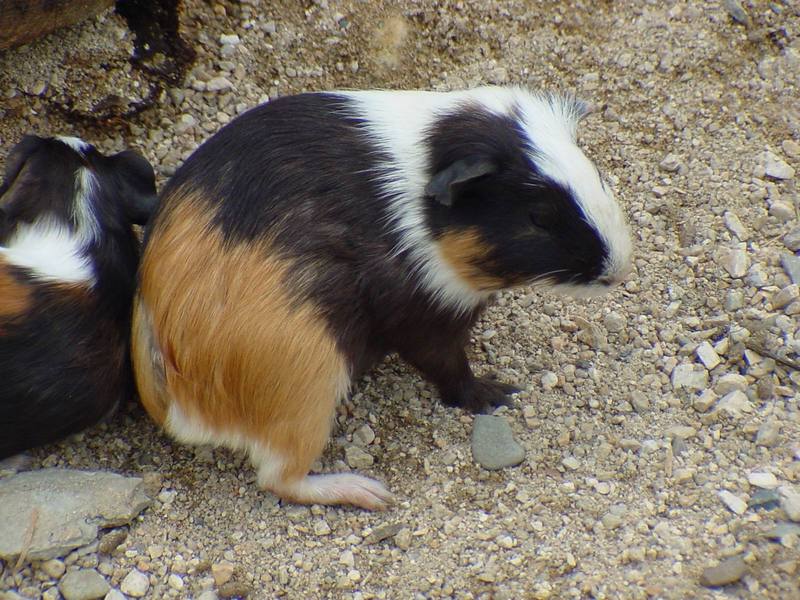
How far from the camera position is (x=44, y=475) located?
3314mm

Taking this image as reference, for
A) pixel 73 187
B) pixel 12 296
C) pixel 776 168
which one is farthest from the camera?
pixel 776 168

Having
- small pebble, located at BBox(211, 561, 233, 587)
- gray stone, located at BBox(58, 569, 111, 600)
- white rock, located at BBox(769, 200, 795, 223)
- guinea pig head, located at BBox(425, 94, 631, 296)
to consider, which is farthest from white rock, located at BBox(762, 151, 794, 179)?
gray stone, located at BBox(58, 569, 111, 600)

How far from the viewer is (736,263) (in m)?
3.85

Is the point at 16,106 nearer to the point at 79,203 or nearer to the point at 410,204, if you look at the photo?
the point at 79,203

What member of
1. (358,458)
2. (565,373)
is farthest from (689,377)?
(358,458)

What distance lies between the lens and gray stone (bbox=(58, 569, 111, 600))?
9.89ft

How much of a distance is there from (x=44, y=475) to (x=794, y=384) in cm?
293

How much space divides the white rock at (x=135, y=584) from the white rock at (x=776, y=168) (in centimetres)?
322

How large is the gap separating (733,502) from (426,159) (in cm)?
159

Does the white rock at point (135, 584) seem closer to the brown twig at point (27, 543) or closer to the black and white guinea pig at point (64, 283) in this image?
the brown twig at point (27, 543)

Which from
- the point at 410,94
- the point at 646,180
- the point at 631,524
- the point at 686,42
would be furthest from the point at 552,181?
the point at 686,42

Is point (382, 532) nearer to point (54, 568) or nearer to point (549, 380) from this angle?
point (549, 380)

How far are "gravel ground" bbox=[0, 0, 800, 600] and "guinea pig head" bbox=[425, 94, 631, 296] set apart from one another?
0.74 meters

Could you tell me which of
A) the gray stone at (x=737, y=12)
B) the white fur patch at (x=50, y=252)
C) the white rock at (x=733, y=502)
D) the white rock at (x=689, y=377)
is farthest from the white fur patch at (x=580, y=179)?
the gray stone at (x=737, y=12)
